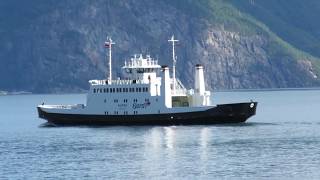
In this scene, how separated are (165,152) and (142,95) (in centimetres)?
3294

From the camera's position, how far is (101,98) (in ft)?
501

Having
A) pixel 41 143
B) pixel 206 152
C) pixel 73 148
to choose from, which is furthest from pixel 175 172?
pixel 41 143

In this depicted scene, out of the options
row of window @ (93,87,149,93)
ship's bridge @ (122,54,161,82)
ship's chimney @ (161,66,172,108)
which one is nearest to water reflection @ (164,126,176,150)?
ship's chimney @ (161,66,172,108)

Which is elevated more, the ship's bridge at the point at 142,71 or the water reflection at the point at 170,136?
the ship's bridge at the point at 142,71

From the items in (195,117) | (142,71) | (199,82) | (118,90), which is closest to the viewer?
(195,117)

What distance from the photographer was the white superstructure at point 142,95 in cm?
14938

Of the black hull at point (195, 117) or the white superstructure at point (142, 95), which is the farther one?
the white superstructure at point (142, 95)

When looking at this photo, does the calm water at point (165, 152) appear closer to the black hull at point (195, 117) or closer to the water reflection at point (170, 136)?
the water reflection at point (170, 136)

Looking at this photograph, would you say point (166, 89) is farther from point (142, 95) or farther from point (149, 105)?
point (142, 95)

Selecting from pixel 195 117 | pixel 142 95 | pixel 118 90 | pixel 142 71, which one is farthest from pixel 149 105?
pixel 195 117

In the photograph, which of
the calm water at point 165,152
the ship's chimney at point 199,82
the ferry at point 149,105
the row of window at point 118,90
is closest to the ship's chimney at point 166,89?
the ferry at point 149,105

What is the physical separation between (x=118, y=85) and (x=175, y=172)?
170 ft

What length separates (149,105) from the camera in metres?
150

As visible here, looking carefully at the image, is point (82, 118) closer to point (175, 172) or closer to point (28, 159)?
point (28, 159)
